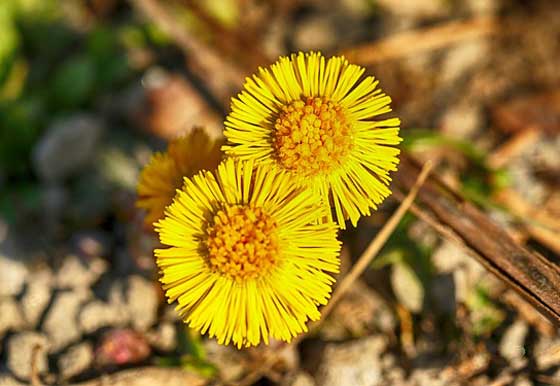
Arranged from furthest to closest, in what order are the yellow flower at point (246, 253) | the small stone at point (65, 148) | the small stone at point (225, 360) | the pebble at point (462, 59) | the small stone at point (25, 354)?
the pebble at point (462, 59)
the small stone at point (65, 148)
the small stone at point (225, 360)
the small stone at point (25, 354)
the yellow flower at point (246, 253)

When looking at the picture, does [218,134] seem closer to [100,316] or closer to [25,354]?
[100,316]

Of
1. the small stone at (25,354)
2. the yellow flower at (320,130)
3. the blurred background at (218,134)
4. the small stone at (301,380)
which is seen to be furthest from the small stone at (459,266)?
the small stone at (25,354)

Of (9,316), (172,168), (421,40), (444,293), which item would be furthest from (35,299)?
(421,40)

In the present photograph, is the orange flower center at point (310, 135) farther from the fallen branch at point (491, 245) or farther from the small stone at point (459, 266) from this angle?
the small stone at point (459, 266)

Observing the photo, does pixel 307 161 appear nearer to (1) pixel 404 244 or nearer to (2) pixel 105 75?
(1) pixel 404 244

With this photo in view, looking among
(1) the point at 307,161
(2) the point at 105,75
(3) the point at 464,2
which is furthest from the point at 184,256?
(3) the point at 464,2

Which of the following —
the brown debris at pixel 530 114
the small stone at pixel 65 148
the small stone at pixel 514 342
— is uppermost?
the small stone at pixel 65 148

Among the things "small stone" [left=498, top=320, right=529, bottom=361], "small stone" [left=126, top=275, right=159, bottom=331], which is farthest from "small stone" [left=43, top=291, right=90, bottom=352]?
"small stone" [left=498, top=320, right=529, bottom=361]

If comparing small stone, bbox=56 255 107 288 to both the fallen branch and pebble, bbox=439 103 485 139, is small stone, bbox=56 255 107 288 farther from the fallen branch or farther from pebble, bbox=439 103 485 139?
pebble, bbox=439 103 485 139
